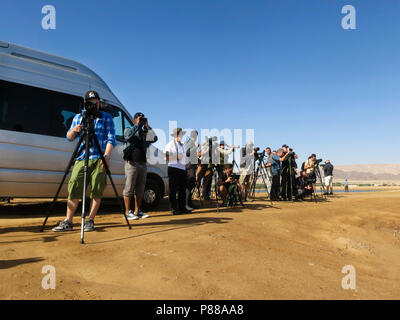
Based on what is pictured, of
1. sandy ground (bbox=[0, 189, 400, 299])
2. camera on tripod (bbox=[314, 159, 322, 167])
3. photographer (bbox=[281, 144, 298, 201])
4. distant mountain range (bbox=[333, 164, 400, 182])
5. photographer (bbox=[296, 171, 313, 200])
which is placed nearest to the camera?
sandy ground (bbox=[0, 189, 400, 299])

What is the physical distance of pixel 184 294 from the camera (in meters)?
2.02

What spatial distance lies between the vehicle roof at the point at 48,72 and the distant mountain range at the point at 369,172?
112753 mm

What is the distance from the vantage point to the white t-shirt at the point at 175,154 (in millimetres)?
5977

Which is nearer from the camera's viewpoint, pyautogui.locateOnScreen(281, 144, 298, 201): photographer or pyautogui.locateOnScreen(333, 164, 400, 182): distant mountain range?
pyautogui.locateOnScreen(281, 144, 298, 201): photographer

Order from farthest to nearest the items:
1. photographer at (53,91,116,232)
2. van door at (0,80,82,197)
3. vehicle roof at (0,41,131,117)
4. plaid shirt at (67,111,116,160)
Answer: vehicle roof at (0,41,131,117) → van door at (0,80,82,197) → plaid shirt at (67,111,116,160) → photographer at (53,91,116,232)

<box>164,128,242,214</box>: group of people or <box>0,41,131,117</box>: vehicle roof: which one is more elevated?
<box>0,41,131,117</box>: vehicle roof

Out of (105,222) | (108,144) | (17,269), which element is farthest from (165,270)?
(105,222)

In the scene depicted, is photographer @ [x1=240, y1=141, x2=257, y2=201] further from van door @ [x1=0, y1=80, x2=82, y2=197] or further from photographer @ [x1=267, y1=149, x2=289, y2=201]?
van door @ [x1=0, y1=80, x2=82, y2=197]

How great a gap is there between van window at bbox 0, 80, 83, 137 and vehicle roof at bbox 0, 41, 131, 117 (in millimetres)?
142

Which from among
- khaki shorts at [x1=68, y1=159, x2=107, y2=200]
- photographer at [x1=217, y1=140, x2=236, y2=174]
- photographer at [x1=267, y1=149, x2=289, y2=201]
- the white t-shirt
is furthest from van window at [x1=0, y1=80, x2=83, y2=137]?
photographer at [x1=267, y1=149, x2=289, y2=201]

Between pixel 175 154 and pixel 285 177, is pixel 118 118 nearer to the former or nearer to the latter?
pixel 175 154

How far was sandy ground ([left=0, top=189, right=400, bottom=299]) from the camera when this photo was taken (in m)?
2.09
